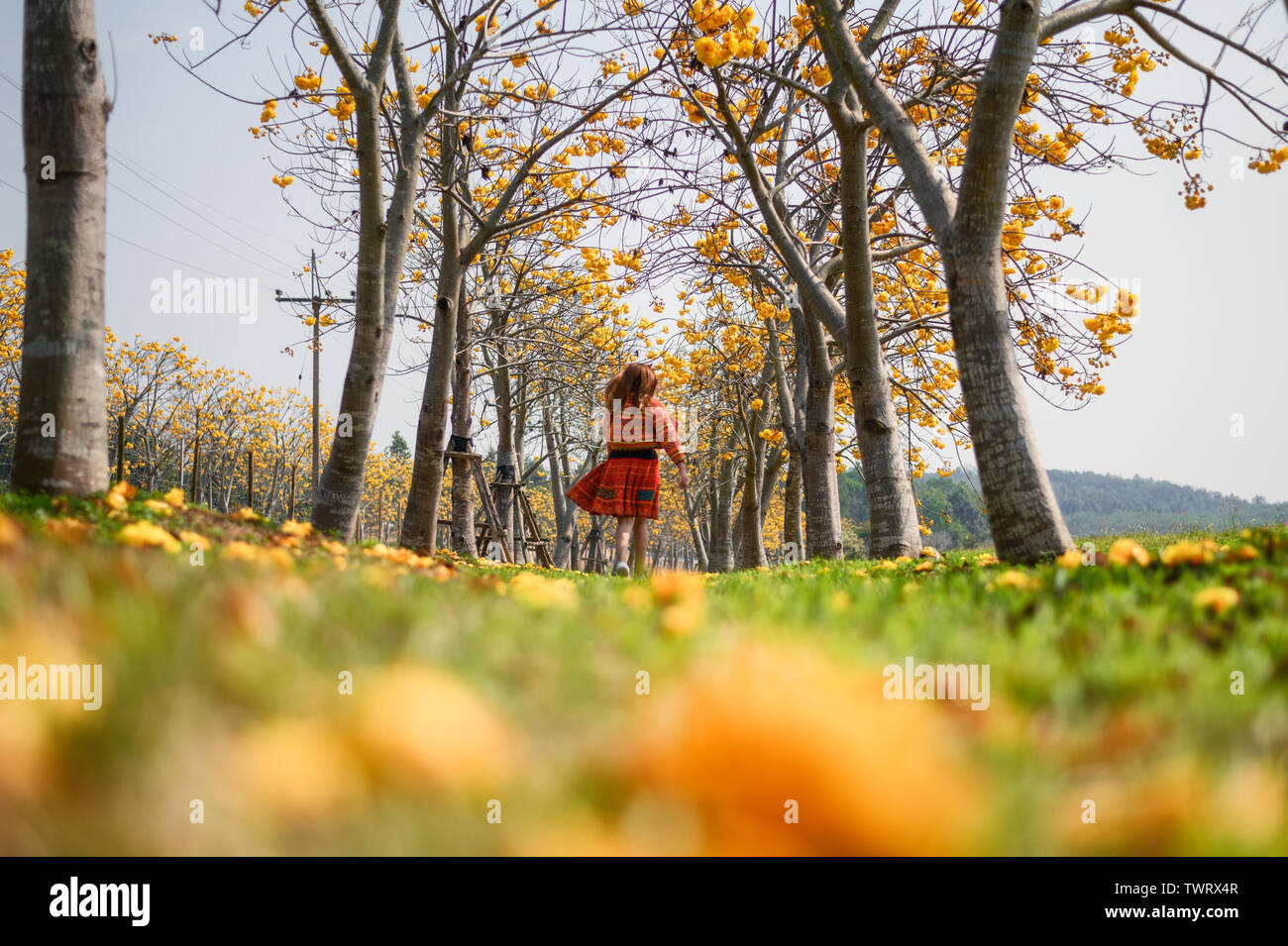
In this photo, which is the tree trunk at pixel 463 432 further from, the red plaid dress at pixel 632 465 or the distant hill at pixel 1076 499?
the distant hill at pixel 1076 499

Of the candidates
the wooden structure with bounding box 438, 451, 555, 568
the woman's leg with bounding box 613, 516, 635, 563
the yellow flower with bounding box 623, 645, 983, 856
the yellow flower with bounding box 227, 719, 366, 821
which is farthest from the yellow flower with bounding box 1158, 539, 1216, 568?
the wooden structure with bounding box 438, 451, 555, 568

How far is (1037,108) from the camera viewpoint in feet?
24.7

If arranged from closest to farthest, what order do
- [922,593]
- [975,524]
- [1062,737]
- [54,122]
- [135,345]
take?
[1062,737] < [922,593] < [54,122] < [135,345] < [975,524]

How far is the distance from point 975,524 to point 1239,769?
82.8 m

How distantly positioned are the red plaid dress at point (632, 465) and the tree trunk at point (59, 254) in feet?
15.8

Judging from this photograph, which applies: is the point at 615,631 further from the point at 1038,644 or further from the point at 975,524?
the point at 975,524

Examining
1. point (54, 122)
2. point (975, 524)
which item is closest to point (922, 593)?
point (54, 122)

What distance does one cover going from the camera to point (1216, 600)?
1.91 meters

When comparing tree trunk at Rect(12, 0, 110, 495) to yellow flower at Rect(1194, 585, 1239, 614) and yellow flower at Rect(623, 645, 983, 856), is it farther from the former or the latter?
yellow flower at Rect(1194, 585, 1239, 614)

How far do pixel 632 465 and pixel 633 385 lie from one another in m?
0.93

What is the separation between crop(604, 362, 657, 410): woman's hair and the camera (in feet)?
27.2

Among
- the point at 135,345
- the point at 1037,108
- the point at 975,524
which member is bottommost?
the point at 975,524

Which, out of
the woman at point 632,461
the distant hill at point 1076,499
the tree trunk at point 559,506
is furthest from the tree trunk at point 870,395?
the distant hill at point 1076,499

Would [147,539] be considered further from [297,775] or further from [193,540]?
[297,775]
